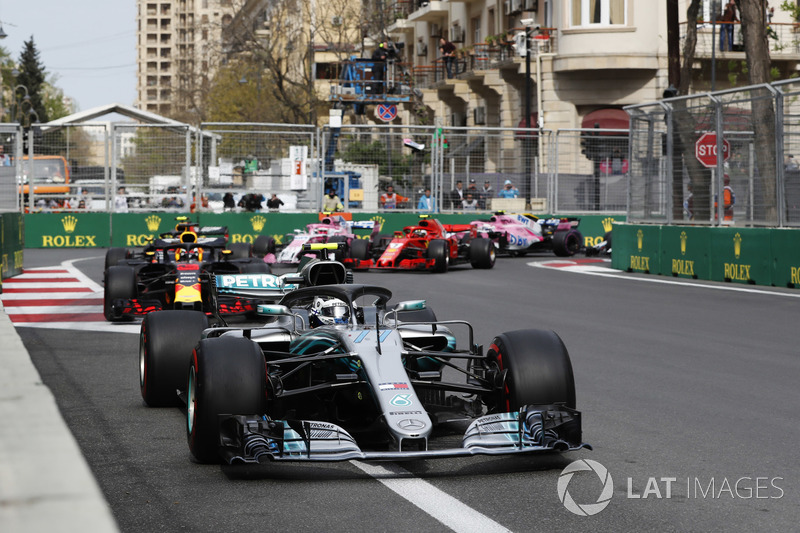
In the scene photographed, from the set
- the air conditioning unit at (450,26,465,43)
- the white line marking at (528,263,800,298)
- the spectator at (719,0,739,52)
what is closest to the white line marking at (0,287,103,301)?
the white line marking at (528,263,800,298)

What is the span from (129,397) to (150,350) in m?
0.83

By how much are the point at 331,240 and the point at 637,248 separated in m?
5.83

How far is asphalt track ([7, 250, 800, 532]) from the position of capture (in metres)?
4.80

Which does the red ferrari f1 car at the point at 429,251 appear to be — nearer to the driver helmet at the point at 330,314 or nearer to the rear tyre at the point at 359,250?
the rear tyre at the point at 359,250

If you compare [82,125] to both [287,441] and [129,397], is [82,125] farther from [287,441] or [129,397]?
[287,441]

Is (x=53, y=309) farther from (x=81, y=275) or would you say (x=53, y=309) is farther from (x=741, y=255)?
(x=741, y=255)

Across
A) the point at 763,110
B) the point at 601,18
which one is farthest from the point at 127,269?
the point at 601,18

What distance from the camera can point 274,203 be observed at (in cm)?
3050

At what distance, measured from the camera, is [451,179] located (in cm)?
3108

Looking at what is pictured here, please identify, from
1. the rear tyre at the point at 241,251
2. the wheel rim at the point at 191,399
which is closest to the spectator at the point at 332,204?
the rear tyre at the point at 241,251

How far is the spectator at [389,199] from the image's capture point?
3100 cm

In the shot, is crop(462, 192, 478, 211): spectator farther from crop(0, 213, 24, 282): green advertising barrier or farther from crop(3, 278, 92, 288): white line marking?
crop(3, 278, 92, 288): white line marking

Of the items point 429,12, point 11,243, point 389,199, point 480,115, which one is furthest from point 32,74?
point 11,243

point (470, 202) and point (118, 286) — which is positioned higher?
point (470, 202)
